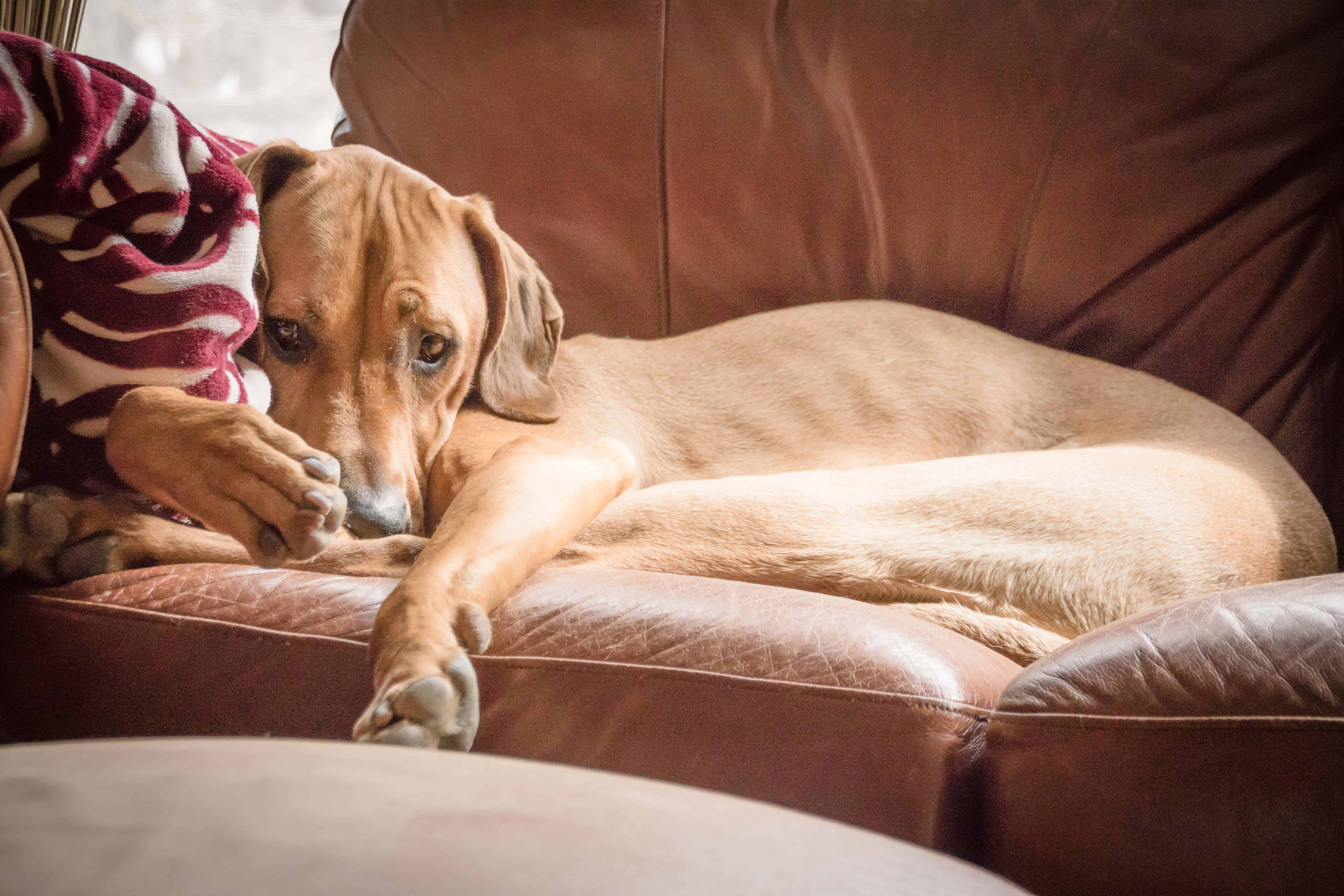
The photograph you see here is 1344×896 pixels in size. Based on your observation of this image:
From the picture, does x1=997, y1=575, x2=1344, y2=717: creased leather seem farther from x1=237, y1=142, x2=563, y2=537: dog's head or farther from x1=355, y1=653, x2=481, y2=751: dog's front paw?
x1=237, y1=142, x2=563, y2=537: dog's head

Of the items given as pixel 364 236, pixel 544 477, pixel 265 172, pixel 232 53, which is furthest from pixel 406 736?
pixel 232 53

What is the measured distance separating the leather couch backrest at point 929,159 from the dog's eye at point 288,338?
68 centimetres

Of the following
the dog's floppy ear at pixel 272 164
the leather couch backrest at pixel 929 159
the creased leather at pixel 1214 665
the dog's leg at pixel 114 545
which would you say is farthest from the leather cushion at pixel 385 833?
the leather couch backrest at pixel 929 159

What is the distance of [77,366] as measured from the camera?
94cm

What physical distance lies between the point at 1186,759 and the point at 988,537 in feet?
1.57

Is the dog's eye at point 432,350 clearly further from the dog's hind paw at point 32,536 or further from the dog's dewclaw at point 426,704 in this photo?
the dog's dewclaw at point 426,704

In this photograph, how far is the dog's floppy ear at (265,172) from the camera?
109 centimetres

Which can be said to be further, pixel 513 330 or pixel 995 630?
pixel 513 330

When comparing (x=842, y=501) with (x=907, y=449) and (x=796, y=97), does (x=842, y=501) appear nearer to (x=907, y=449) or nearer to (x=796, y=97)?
(x=907, y=449)

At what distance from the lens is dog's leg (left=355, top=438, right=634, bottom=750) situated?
2.32 ft

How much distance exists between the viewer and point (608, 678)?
30.9 inches

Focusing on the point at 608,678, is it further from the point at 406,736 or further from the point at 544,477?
the point at 544,477

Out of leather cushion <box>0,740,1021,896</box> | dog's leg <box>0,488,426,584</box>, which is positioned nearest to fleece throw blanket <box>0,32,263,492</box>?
dog's leg <box>0,488,426,584</box>

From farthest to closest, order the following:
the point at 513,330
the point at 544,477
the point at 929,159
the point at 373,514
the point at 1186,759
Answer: the point at 929,159 < the point at 513,330 < the point at 544,477 < the point at 373,514 < the point at 1186,759
